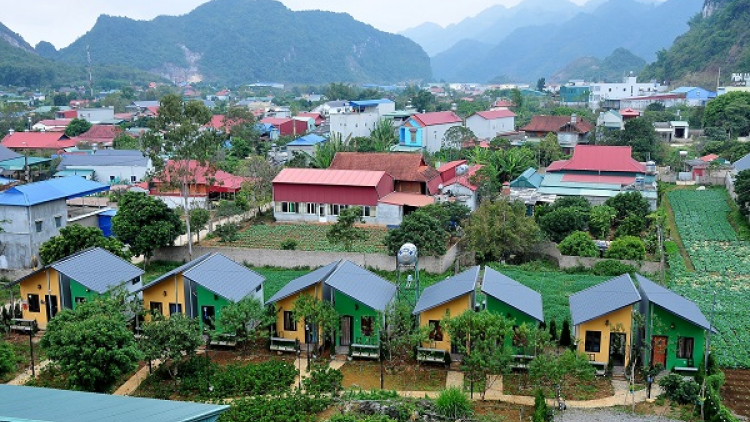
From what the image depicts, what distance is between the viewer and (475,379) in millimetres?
16297

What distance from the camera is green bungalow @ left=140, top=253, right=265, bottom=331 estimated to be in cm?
1917

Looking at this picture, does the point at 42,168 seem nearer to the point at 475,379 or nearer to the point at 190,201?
the point at 190,201

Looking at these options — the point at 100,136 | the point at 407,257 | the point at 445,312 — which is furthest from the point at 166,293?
the point at 100,136

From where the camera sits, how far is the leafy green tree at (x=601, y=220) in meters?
29.3

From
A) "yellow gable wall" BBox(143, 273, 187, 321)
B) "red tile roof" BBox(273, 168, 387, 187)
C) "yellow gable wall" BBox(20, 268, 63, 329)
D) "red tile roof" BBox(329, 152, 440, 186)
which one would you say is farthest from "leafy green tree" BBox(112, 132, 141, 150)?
"yellow gable wall" BBox(143, 273, 187, 321)

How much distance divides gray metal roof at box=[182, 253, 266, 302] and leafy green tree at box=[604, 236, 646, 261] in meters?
14.1

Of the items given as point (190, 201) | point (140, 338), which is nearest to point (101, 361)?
point (140, 338)

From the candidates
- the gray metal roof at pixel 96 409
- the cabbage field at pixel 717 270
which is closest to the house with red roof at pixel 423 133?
the cabbage field at pixel 717 270

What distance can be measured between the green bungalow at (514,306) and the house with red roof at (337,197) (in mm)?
14538

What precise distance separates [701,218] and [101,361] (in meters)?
29.2

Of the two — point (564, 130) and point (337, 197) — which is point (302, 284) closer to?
point (337, 197)

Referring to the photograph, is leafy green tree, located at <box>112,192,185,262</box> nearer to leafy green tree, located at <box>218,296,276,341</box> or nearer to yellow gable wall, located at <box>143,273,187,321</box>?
yellow gable wall, located at <box>143,273,187,321</box>

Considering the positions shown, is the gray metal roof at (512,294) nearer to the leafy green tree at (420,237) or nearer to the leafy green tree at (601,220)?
the leafy green tree at (420,237)

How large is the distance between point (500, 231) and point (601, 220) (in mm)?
5664
